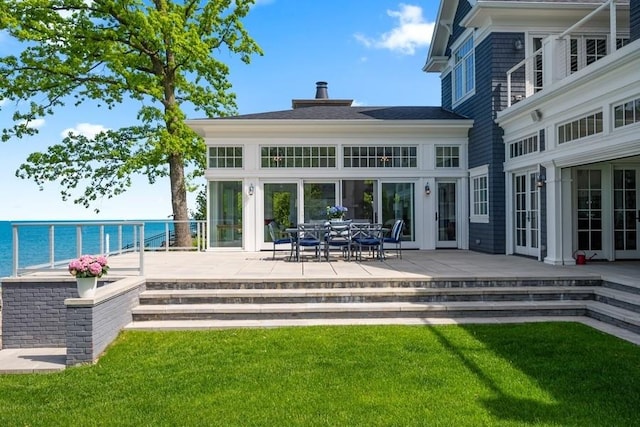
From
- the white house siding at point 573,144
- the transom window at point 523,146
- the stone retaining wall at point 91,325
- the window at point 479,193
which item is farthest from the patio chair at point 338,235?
the stone retaining wall at point 91,325

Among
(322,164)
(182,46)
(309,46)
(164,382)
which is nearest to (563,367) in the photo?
(164,382)

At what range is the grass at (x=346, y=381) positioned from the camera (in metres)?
3.31

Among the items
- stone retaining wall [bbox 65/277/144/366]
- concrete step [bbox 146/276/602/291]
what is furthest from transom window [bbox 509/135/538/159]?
stone retaining wall [bbox 65/277/144/366]

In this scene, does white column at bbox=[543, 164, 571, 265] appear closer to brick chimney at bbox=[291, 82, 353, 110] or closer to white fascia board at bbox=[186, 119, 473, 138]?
white fascia board at bbox=[186, 119, 473, 138]

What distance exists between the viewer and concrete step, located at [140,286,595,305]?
20.2ft

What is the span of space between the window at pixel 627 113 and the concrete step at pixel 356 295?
2358 millimetres

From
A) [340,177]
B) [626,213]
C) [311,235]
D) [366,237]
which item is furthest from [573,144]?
[340,177]

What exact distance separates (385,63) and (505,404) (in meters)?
17.5

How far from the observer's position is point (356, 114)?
1225 centimetres

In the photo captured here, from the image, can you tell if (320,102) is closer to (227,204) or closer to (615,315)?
(227,204)

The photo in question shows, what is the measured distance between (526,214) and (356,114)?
16.5 ft

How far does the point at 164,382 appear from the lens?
402 cm

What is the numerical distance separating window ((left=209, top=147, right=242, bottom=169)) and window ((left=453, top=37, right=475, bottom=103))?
19.9 feet

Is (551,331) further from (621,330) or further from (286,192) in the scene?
(286,192)
